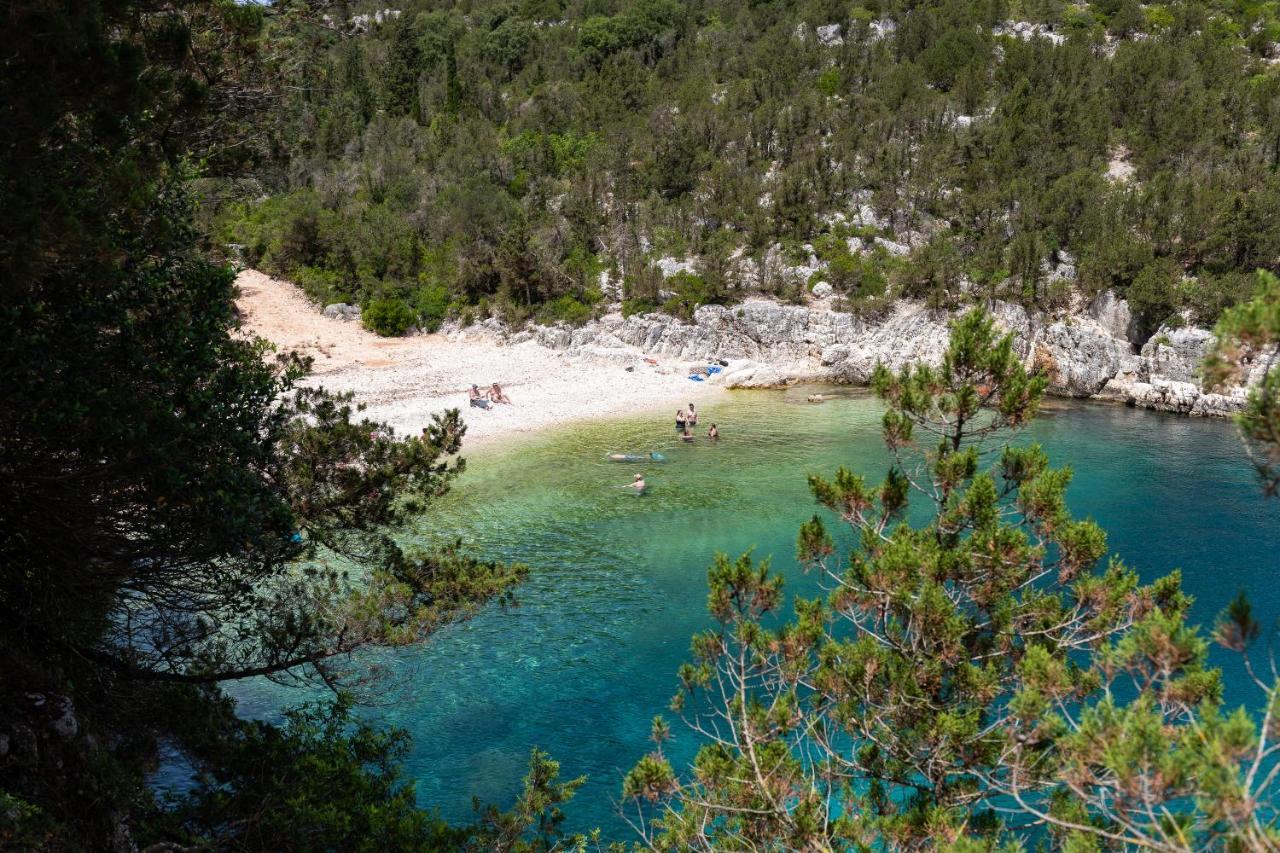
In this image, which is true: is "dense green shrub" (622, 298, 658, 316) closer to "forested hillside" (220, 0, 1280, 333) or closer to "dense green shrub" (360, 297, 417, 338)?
"forested hillside" (220, 0, 1280, 333)

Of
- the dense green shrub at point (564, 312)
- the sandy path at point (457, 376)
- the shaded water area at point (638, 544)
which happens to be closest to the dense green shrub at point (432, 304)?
the sandy path at point (457, 376)

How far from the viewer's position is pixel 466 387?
3522cm

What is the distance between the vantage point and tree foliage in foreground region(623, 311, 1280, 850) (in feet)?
16.2

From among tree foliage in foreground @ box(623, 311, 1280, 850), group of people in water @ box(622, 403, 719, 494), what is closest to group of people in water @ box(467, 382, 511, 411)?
group of people in water @ box(622, 403, 719, 494)

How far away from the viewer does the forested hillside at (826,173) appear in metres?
39.8

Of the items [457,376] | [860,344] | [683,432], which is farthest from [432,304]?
[860,344]

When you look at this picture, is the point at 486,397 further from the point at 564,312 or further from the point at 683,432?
the point at 564,312

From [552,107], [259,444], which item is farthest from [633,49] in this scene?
[259,444]

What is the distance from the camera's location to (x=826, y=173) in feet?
161

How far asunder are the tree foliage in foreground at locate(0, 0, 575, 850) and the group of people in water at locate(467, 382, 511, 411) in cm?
2347

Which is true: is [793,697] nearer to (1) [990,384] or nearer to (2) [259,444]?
(1) [990,384]

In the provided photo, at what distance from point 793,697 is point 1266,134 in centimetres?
5193

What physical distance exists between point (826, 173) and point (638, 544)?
1431 inches

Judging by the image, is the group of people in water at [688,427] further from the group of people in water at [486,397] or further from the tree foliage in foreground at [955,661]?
the tree foliage in foreground at [955,661]
